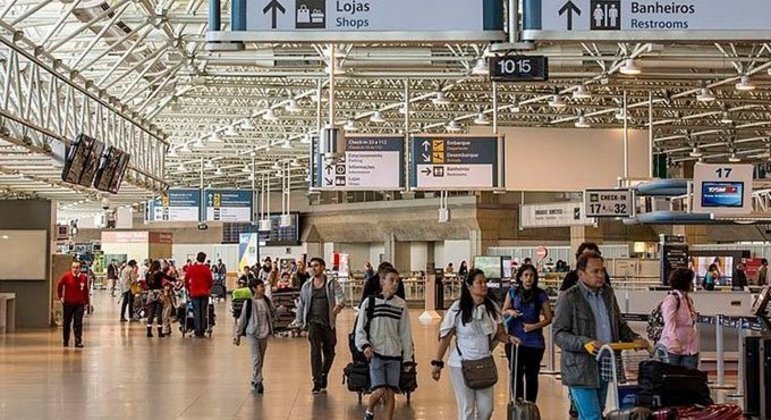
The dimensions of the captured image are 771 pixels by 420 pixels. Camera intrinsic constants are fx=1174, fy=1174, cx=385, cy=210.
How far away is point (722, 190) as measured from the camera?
85.6 ft

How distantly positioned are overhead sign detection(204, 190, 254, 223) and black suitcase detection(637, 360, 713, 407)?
113 ft

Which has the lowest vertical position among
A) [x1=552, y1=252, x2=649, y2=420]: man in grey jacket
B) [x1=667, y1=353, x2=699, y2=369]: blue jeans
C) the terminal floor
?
the terminal floor

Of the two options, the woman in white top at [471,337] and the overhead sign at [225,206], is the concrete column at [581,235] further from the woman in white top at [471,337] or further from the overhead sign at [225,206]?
the woman in white top at [471,337]

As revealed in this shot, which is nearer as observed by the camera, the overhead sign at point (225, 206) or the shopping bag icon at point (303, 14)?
the shopping bag icon at point (303, 14)

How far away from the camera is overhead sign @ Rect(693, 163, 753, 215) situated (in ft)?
84.7

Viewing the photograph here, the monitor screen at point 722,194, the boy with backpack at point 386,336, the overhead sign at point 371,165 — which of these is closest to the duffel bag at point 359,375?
the boy with backpack at point 386,336

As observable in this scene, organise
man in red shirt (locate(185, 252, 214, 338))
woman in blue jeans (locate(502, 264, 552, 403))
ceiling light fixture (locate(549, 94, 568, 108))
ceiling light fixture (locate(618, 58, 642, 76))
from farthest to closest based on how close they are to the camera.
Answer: ceiling light fixture (locate(549, 94, 568, 108)) → man in red shirt (locate(185, 252, 214, 338)) → ceiling light fixture (locate(618, 58, 642, 76)) → woman in blue jeans (locate(502, 264, 552, 403))

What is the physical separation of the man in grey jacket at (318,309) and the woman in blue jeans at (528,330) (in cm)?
307

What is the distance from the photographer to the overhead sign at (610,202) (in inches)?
1045

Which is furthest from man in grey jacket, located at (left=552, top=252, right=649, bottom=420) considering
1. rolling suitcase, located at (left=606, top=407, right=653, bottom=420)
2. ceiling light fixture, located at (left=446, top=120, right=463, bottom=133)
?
ceiling light fixture, located at (left=446, top=120, right=463, bottom=133)

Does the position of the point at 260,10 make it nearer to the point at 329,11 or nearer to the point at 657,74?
the point at 329,11

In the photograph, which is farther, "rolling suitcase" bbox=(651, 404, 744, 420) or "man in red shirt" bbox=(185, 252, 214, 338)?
"man in red shirt" bbox=(185, 252, 214, 338)

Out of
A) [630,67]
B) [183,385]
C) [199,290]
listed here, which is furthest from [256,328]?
[199,290]

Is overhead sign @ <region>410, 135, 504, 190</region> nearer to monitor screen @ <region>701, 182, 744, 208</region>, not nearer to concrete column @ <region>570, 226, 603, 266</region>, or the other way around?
monitor screen @ <region>701, 182, 744, 208</region>
